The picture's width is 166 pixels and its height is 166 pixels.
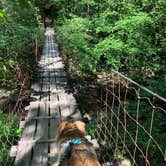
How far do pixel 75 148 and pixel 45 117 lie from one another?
105 inches

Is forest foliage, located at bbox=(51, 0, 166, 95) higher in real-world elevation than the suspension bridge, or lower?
higher

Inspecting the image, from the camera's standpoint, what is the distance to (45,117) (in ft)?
18.3

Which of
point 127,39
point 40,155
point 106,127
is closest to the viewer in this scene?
point 40,155

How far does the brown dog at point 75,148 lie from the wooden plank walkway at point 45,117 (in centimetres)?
60

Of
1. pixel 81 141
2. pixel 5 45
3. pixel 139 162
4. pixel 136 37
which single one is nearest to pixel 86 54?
pixel 136 37

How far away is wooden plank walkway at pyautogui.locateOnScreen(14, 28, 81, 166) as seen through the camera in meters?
4.10

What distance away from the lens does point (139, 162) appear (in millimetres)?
4699

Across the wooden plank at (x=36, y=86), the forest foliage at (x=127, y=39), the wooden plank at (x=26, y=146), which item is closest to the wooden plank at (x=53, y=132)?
the wooden plank at (x=26, y=146)

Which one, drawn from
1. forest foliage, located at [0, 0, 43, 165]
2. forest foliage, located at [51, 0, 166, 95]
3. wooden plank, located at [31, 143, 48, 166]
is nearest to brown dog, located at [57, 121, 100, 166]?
wooden plank, located at [31, 143, 48, 166]

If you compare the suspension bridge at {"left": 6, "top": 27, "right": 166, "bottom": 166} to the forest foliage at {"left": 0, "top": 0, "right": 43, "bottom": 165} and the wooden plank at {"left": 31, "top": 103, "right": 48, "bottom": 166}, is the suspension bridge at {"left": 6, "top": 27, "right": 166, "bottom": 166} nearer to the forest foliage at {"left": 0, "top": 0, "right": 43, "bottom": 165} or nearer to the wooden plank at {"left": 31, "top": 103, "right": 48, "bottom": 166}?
the wooden plank at {"left": 31, "top": 103, "right": 48, "bottom": 166}

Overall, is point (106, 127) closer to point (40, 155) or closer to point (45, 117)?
point (40, 155)

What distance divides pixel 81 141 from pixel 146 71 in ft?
13.6

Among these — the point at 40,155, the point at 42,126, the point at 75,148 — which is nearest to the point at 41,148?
the point at 40,155

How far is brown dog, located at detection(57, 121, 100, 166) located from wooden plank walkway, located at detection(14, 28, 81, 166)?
0.60m
